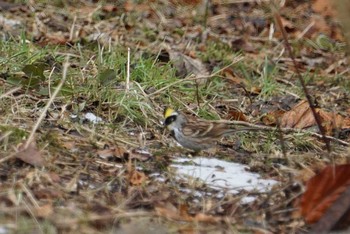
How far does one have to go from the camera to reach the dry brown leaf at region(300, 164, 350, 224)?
3.63m

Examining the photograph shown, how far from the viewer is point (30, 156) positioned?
413cm

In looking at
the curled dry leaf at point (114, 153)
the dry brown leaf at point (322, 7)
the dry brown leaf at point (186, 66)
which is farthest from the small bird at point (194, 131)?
the dry brown leaf at point (322, 7)

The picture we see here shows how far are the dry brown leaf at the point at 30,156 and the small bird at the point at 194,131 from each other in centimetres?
84

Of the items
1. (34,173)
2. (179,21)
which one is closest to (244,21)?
(179,21)

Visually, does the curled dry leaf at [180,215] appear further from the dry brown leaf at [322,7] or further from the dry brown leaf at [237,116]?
the dry brown leaf at [322,7]

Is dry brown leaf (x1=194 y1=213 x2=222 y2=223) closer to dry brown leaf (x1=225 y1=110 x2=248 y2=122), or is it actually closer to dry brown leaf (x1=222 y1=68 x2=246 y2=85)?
dry brown leaf (x1=225 y1=110 x2=248 y2=122)

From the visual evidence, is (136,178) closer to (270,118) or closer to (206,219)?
(206,219)

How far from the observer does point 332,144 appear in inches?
203

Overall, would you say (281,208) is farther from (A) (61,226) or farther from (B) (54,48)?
(B) (54,48)

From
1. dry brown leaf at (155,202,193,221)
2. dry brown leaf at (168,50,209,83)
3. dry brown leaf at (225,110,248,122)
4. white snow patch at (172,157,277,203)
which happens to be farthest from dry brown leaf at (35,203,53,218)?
dry brown leaf at (168,50,209,83)

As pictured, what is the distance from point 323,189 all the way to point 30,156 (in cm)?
132

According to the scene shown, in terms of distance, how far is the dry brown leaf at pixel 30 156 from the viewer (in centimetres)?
412

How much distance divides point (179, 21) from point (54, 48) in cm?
245

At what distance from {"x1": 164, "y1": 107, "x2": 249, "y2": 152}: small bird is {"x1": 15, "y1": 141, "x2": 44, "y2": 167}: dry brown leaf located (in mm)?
837
